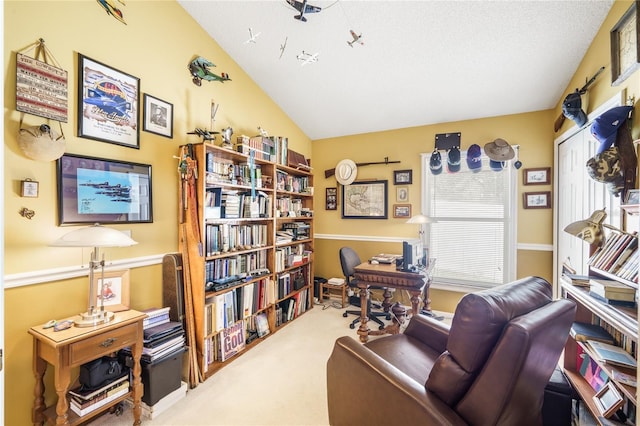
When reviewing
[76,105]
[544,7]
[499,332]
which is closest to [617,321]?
[499,332]

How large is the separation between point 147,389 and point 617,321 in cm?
273

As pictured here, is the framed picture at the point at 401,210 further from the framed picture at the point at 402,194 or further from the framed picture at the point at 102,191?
the framed picture at the point at 102,191

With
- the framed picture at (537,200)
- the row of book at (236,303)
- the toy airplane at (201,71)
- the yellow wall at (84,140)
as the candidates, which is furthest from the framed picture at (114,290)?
the framed picture at (537,200)

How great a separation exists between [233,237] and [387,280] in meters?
1.57

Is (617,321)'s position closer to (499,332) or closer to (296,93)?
(499,332)

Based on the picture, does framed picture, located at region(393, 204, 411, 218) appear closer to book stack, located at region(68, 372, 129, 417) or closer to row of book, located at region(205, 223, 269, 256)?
row of book, located at region(205, 223, 269, 256)

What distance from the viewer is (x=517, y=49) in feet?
8.29

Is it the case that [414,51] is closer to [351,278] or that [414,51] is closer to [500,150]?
[500,150]

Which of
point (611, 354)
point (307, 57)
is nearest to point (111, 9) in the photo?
point (307, 57)

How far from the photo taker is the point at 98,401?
1.75m

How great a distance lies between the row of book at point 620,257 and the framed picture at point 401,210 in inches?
88.8

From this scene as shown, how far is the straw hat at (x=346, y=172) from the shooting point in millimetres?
4273

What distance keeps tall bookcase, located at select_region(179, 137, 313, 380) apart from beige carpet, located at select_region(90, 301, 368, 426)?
0.19 metres

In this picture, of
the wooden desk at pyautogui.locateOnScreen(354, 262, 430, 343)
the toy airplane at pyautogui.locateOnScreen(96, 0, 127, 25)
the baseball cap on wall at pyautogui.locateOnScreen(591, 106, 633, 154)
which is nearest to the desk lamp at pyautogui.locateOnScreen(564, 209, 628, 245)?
the baseball cap on wall at pyautogui.locateOnScreen(591, 106, 633, 154)
